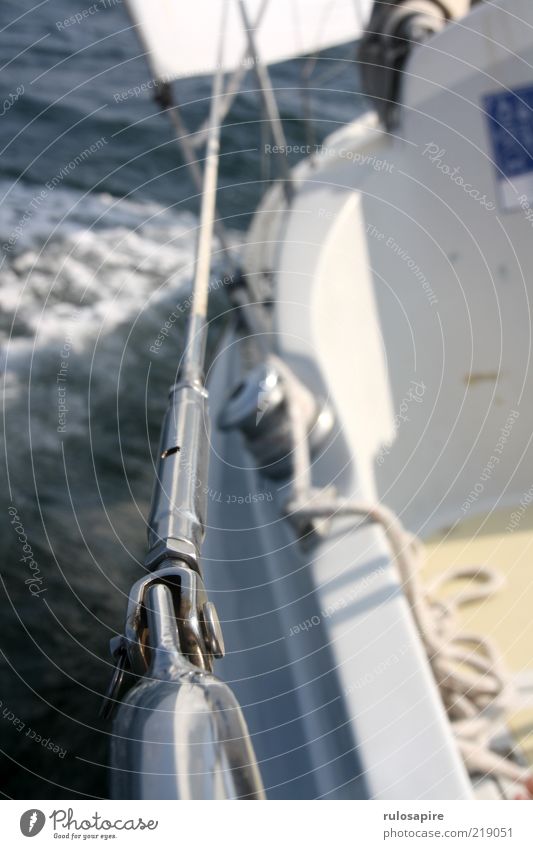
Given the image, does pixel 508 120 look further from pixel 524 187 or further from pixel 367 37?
pixel 367 37

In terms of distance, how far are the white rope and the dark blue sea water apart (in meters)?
0.36

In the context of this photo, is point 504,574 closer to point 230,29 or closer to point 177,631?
point 177,631

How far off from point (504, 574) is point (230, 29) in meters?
0.83

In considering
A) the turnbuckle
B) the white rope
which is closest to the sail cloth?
the white rope

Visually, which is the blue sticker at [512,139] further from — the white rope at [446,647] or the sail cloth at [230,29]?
the white rope at [446,647]

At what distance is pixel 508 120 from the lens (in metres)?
1.06

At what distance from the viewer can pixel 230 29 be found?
4.00ft

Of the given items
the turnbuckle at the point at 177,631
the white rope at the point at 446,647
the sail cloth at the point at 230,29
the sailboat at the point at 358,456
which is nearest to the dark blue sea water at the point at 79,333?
the sail cloth at the point at 230,29

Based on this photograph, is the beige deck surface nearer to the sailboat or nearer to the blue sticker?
the sailboat

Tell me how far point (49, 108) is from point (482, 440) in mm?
1496

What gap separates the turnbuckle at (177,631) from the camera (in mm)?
376

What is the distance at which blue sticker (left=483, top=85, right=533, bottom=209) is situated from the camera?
105cm

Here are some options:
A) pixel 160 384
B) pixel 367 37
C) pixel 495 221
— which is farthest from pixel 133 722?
pixel 160 384

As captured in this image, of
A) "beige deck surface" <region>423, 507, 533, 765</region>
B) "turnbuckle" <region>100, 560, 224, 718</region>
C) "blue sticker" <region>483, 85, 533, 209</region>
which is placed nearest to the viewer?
"turnbuckle" <region>100, 560, 224, 718</region>
